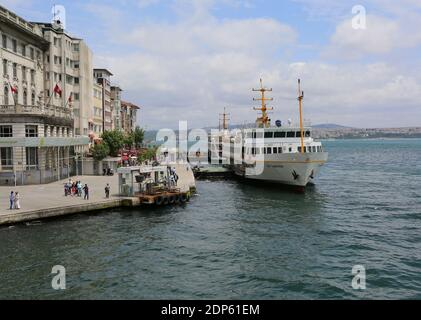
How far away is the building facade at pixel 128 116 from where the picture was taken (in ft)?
461

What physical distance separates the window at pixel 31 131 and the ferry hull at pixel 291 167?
99.7 feet

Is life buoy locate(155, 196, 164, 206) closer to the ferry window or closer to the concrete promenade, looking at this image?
the concrete promenade

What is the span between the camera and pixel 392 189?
59844mm

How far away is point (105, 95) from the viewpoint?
97500 millimetres

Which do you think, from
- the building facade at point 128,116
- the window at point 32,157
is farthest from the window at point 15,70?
the building facade at point 128,116

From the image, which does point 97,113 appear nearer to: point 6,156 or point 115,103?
point 115,103

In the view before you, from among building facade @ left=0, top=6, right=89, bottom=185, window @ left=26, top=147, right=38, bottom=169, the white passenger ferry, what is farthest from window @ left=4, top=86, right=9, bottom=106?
the white passenger ferry

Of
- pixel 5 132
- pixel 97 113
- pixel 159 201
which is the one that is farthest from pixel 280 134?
pixel 97 113

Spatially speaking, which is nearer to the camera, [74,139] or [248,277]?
[248,277]

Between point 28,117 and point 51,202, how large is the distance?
17.1m

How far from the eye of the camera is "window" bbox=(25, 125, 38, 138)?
51656 mm

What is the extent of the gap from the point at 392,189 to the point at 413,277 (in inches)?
1538
